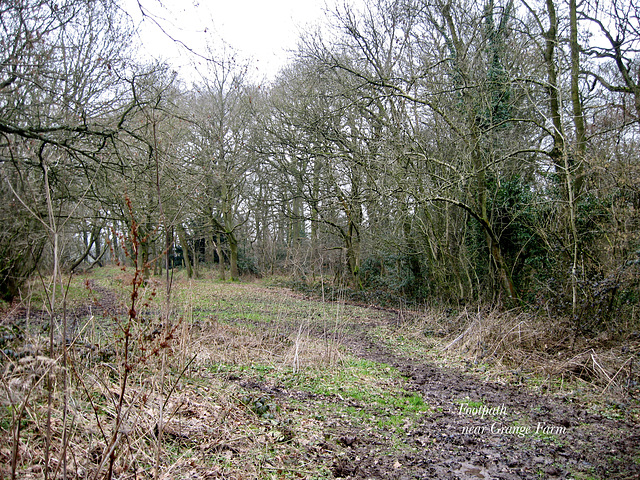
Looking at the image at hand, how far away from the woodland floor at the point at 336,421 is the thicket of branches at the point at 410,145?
1.26 metres

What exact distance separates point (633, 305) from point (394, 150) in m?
5.35

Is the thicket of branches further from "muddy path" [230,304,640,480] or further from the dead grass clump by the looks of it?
"muddy path" [230,304,640,480]

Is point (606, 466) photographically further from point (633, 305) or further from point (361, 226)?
point (361, 226)

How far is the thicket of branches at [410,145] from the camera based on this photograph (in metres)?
6.10

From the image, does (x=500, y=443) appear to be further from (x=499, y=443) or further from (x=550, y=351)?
(x=550, y=351)

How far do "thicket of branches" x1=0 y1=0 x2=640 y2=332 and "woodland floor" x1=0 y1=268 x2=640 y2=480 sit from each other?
126 cm

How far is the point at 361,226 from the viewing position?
15.0 meters

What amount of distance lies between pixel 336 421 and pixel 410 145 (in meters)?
7.20

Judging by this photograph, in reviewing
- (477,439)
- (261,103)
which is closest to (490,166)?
(477,439)

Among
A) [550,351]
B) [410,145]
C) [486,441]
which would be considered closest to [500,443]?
[486,441]

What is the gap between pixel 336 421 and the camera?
3.95 m

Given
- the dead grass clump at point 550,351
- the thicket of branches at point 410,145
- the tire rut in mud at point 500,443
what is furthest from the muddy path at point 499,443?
the thicket of branches at point 410,145

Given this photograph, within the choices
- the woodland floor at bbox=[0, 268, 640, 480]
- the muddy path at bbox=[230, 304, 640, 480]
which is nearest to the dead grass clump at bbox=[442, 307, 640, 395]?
the woodland floor at bbox=[0, 268, 640, 480]

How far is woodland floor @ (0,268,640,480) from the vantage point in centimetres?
274
